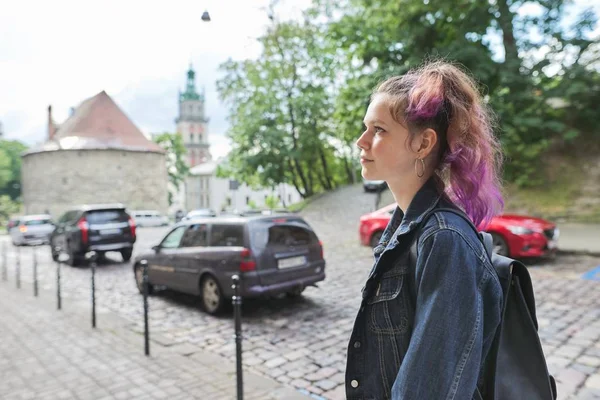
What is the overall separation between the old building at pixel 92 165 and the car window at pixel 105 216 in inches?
1677

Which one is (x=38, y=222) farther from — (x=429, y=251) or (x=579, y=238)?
(x=429, y=251)

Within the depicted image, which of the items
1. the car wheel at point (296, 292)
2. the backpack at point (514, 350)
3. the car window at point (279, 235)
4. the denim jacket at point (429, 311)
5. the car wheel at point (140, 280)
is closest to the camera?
the denim jacket at point (429, 311)

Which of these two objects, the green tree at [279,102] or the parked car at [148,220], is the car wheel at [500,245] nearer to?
the green tree at [279,102]

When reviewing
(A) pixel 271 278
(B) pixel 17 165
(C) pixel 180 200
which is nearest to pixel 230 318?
(A) pixel 271 278

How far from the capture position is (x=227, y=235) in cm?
698

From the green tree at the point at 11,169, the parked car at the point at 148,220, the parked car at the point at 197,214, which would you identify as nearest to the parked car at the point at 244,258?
the parked car at the point at 197,214

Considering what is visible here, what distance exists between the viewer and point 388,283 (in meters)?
1.36

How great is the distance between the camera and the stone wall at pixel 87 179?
53.6 meters

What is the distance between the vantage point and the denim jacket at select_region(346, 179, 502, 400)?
1.15 metres

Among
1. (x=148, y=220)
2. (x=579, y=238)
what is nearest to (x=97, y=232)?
(x=579, y=238)

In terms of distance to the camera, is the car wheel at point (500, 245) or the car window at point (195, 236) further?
the car wheel at point (500, 245)

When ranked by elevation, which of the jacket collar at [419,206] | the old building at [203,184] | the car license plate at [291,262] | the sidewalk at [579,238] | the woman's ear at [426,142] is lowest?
the sidewalk at [579,238]

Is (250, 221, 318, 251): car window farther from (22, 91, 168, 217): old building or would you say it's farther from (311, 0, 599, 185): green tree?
(22, 91, 168, 217): old building

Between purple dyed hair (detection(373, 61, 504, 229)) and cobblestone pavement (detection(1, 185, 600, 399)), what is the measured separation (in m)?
3.06
